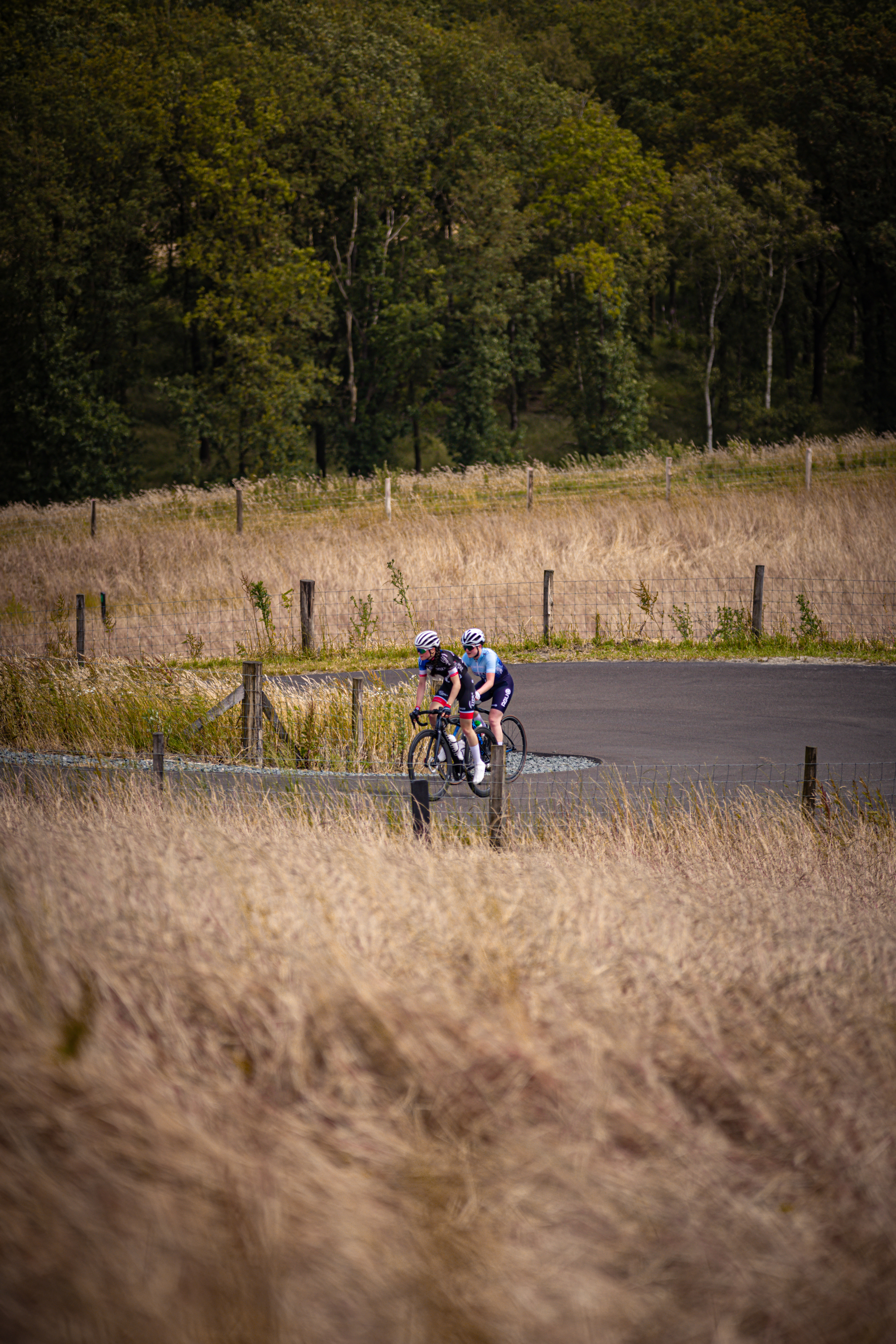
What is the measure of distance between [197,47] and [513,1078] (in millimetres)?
Answer: 59344

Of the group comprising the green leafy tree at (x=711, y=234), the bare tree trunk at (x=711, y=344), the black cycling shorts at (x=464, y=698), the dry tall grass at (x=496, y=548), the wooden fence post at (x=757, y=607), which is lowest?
the black cycling shorts at (x=464, y=698)

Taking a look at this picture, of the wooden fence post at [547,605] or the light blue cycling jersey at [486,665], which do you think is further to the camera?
the wooden fence post at [547,605]

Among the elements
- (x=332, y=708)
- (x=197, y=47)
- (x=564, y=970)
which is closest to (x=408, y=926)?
(x=564, y=970)

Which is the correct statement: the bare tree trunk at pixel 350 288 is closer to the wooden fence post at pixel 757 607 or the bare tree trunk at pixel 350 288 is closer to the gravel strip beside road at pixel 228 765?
the wooden fence post at pixel 757 607

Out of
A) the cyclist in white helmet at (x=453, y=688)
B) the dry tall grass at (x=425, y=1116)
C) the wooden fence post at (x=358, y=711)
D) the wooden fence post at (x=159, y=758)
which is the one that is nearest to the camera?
the dry tall grass at (x=425, y=1116)

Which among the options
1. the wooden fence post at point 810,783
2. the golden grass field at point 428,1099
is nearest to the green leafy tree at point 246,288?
the wooden fence post at point 810,783

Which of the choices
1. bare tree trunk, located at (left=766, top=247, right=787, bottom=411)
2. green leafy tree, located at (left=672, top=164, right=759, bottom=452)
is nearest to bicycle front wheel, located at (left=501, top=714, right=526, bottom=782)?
green leafy tree, located at (left=672, top=164, right=759, bottom=452)

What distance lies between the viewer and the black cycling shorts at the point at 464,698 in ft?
36.2

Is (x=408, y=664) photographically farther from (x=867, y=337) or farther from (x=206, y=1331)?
(x=867, y=337)

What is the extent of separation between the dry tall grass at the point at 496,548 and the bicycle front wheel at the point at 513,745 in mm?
10862

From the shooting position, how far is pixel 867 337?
59.2 meters

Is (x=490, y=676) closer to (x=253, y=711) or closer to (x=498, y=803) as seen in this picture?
(x=253, y=711)

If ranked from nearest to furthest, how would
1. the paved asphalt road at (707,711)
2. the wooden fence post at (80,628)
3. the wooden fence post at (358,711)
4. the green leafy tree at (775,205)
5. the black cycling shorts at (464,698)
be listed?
the black cycling shorts at (464,698), the wooden fence post at (358,711), the paved asphalt road at (707,711), the wooden fence post at (80,628), the green leafy tree at (775,205)

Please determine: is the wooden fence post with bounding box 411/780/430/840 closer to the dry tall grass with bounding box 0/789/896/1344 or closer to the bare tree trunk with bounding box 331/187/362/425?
the dry tall grass with bounding box 0/789/896/1344
